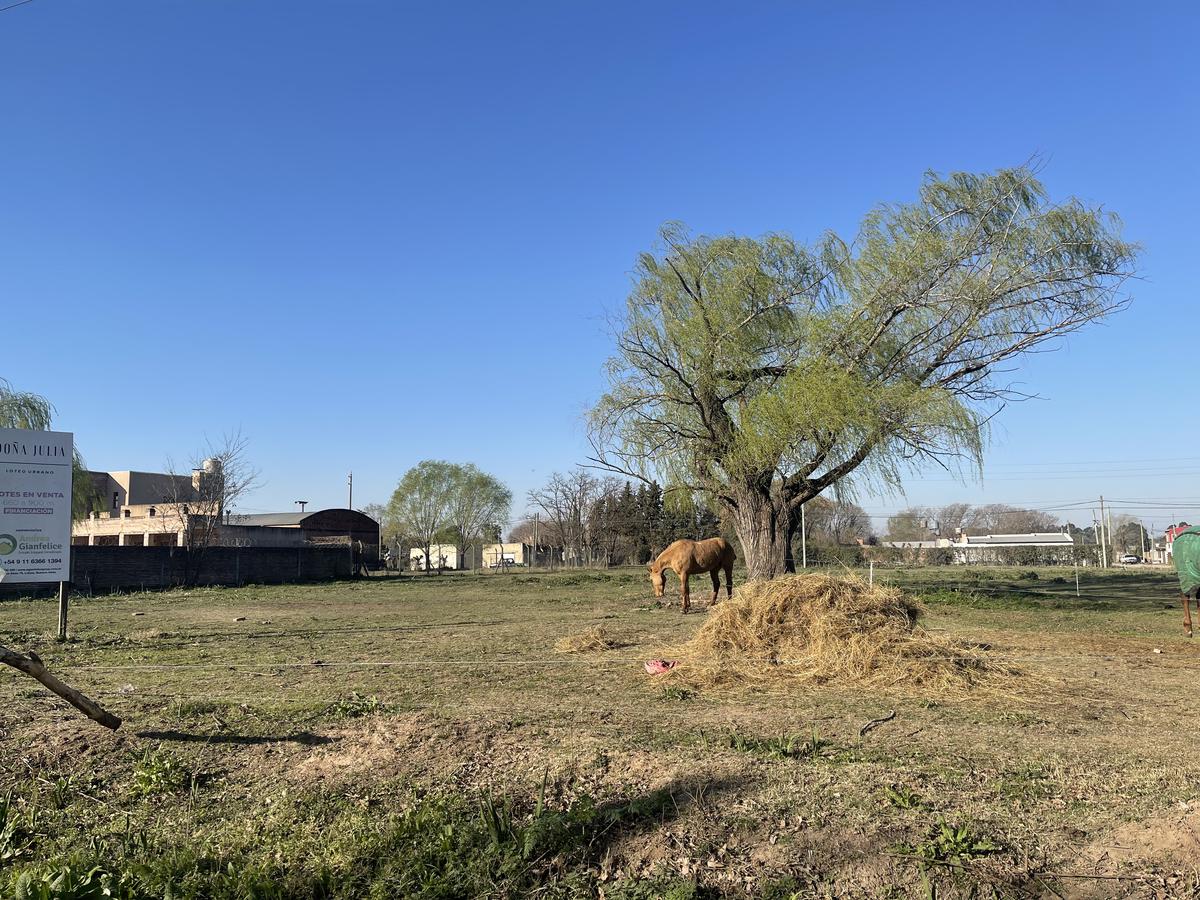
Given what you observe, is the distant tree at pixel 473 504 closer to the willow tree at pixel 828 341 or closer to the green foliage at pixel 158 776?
the willow tree at pixel 828 341

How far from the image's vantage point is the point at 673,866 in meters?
4.06

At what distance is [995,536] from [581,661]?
110188mm

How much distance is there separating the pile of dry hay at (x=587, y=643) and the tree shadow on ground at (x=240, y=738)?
574 cm

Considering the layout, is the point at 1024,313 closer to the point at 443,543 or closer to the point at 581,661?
the point at 581,661

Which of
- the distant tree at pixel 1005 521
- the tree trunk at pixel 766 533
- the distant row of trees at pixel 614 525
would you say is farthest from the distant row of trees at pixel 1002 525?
the tree trunk at pixel 766 533

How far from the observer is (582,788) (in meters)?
4.93

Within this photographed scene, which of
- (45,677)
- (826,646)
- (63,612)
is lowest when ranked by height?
(826,646)

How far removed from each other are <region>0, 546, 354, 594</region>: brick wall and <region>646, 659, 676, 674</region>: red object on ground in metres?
24.3

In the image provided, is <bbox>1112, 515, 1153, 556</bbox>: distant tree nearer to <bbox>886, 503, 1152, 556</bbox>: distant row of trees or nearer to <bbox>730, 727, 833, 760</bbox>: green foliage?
<bbox>886, 503, 1152, 556</bbox>: distant row of trees

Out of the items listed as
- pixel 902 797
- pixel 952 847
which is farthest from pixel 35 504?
pixel 952 847

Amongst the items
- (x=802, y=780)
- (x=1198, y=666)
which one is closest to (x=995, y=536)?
(x=1198, y=666)

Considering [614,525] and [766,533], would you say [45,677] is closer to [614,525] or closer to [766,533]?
[766,533]

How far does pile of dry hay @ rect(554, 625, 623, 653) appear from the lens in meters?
11.8

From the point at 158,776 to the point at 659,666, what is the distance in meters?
5.59
